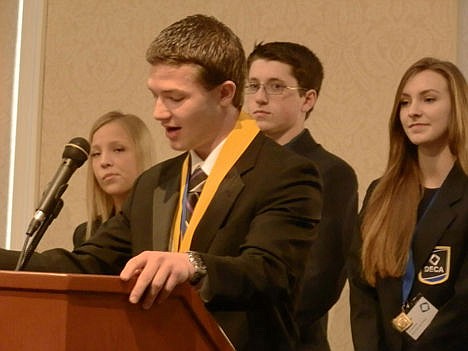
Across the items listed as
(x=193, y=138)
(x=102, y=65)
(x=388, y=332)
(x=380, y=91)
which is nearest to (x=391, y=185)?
(x=388, y=332)

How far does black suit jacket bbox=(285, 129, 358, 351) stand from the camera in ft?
10.9

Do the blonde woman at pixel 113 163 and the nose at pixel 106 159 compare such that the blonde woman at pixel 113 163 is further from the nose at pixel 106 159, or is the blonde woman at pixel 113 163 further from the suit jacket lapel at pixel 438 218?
the suit jacket lapel at pixel 438 218

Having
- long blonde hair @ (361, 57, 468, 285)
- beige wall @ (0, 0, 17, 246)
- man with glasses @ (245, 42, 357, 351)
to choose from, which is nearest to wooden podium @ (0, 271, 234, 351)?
man with glasses @ (245, 42, 357, 351)

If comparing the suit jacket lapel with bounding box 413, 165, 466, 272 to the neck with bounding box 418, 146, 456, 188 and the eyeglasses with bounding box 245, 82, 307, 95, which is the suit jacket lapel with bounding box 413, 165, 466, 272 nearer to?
the neck with bounding box 418, 146, 456, 188

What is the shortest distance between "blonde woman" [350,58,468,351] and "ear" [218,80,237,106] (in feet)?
3.74

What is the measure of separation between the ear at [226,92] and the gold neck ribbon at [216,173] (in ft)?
0.24

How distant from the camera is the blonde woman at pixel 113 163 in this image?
12.2ft

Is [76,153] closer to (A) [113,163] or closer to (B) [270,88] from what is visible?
(A) [113,163]

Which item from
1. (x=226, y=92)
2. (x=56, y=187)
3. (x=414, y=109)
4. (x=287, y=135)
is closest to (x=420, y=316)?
(x=414, y=109)

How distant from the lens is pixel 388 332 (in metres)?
3.17

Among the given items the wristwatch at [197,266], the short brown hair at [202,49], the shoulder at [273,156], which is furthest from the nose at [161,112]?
the wristwatch at [197,266]

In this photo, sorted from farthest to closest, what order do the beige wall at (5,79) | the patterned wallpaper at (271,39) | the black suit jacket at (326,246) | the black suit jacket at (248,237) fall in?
the beige wall at (5,79)
the patterned wallpaper at (271,39)
the black suit jacket at (326,246)
the black suit jacket at (248,237)

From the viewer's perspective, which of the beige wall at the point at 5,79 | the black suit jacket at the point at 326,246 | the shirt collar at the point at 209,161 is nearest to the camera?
the shirt collar at the point at 209,161

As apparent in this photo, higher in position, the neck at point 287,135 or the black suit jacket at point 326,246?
the neck at point 287,135
